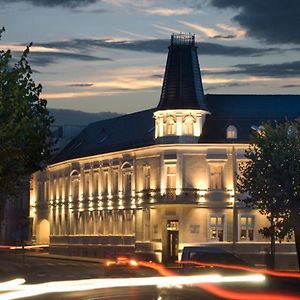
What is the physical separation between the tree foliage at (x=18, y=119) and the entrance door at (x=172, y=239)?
34.0m

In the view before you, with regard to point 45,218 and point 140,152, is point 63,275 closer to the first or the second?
point 140,152

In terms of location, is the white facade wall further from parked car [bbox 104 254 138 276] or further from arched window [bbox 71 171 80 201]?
parked car [bbox 104 254 138 276]

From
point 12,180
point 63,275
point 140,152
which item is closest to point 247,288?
point 12,180

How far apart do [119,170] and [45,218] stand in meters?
25.5

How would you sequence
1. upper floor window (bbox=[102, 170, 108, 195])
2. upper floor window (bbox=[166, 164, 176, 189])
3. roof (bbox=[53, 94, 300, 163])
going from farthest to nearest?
upper floor window (bbox=[102, 170, 108, 195]) < roof (bbox=[53, 94, 300, 163]) < upper floor window (bbox=[166, 164, 176, 189])

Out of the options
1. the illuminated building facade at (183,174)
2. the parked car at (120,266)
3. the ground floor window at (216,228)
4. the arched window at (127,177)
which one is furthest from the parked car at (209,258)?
the arched window at (127,177)

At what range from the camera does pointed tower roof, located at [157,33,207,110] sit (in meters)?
93.7

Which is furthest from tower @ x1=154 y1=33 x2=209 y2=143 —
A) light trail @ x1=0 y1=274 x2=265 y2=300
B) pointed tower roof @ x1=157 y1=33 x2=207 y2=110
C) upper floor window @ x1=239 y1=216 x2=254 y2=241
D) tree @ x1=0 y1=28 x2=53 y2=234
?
light trail @ x1=0 y1=274 x2=265 y2=300

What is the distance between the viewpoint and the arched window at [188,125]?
92.9 meters

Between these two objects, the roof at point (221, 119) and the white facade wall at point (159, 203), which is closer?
the white facade wall at point (159, 203)

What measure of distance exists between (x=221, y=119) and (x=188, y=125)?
3.45 m

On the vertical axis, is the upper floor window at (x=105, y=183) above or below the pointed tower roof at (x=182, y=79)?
below

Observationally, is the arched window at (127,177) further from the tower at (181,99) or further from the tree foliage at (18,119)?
the tree foliage at (18,119)

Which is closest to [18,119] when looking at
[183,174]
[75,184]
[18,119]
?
[18,119]
